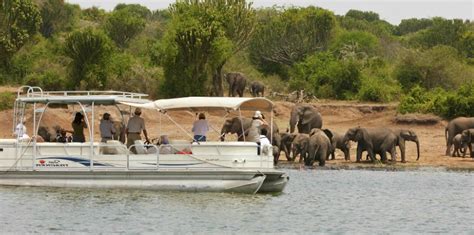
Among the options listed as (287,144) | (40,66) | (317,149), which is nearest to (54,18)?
(40,66)

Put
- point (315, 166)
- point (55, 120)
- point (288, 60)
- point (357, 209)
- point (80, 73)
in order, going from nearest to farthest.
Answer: point (357, 209), point (315, 166), point (55, 120), point (80, 73), point (288, 60)

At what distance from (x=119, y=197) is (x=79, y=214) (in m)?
2.38

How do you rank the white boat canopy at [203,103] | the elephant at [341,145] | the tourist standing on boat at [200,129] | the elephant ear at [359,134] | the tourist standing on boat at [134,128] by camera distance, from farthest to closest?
the elephant at [341,145] < the elephant ear at [359,134] < the tourist standing on boat at [200,129] < the tourist standing on boat at [134,128] < the white boat canopy at [203,103]

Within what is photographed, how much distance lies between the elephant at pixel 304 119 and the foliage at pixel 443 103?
22.3 ft

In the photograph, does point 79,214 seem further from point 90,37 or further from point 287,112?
point 90,37

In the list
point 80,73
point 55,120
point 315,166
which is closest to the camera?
point 315,166

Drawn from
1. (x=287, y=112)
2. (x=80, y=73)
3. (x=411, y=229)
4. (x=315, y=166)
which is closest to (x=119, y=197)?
(x=411, y=229)

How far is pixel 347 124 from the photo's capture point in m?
51.2

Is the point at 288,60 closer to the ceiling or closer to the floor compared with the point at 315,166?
closer to the ceiling

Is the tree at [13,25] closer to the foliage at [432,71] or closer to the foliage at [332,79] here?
the foliage at [332,79]

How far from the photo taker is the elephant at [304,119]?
46.2 metres

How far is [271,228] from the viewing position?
24641 mm

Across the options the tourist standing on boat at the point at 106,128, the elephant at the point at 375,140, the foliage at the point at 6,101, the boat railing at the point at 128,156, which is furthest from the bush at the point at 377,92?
the boat railing at the point at 128,156

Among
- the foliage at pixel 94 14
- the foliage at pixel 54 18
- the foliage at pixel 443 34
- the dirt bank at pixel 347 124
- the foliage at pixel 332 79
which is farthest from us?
the foliage at pixel 94 14
